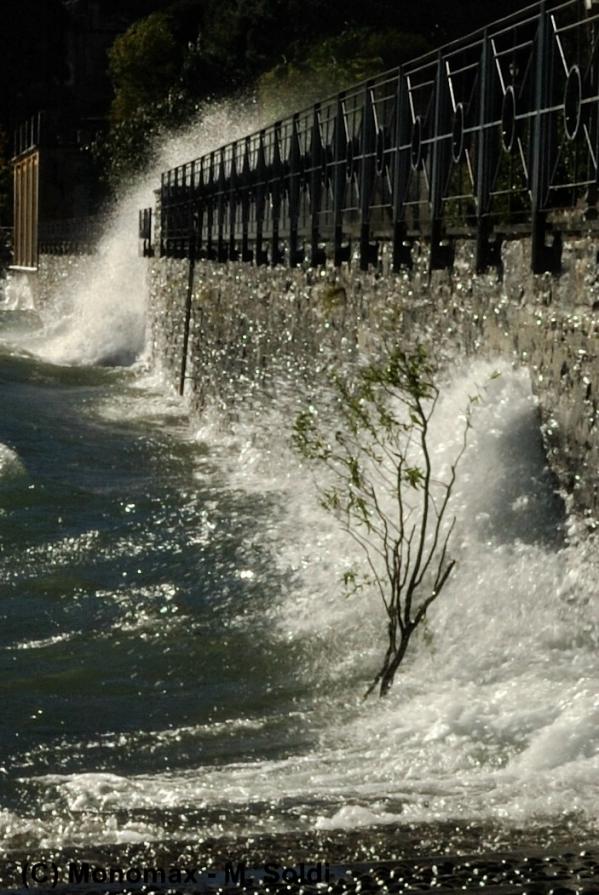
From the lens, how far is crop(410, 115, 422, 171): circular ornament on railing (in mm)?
12797

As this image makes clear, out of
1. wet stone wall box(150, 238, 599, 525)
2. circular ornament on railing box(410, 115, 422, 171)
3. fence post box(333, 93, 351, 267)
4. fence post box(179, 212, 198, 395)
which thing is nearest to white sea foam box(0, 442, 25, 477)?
wet stone wall box(150, 238, 599, 525)

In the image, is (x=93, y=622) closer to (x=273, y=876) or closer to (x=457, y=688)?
(x=457, y=688)

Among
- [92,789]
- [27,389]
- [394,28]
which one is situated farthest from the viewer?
[394,28]

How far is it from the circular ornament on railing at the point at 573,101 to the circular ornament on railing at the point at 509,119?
2.47 feet

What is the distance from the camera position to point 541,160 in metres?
9.98

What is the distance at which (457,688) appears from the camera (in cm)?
933

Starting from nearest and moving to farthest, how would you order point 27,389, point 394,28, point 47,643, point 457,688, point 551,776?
point 551,776 < point 457,688 < point 47,643 < point 27,389 < point 394,28

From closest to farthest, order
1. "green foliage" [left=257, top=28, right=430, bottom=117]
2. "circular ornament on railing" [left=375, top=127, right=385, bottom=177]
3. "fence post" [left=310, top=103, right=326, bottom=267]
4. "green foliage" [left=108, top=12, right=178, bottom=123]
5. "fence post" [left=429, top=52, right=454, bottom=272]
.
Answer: "fence post" [left=429, top=52, right=454, bottom=272]
"circular ornament on railing" [left=375, top=127, right=385, bottom=177]
"fence post" [left=310, top=103, right=326, bottom=267]
"green foliage" [left=257, top=28, right=430, bottom=117]
"green foliage" [left=108, top=12, right=178, bottom=123]

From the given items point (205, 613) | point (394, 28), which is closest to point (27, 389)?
point (205, 613)

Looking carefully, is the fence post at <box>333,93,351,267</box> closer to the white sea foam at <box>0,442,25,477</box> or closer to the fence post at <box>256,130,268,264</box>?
the white sea foam at <box>0,442,25,477</box>

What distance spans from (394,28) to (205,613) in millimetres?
43382

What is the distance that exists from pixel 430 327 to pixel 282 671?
304cm

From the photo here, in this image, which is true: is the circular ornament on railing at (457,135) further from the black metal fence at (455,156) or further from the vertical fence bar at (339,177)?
the vertical fence bar at (339,177)

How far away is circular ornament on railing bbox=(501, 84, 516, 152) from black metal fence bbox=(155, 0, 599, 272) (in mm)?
11
